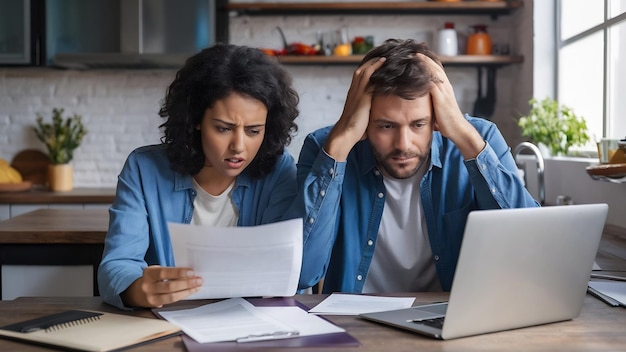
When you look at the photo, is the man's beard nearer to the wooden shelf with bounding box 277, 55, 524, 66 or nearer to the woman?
the woman

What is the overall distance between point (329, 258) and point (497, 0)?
284 cm

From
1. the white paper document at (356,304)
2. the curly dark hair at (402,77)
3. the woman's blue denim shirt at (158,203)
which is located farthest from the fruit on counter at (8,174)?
the white paper document at (356,304)

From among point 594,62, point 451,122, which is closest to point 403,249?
point 451,122

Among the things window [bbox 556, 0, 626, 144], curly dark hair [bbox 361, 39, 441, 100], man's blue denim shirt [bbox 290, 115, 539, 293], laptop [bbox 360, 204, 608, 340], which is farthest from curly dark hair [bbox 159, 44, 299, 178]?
window [bbox 556, 0, 626, 144]

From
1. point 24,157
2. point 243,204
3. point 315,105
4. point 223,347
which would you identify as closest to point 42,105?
point 24,157

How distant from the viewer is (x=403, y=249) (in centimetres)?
204

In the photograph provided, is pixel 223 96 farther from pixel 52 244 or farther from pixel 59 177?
pixel 59 177

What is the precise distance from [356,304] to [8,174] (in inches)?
134

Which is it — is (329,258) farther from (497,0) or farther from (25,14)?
(25,14)

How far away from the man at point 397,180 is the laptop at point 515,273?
1.45 feet

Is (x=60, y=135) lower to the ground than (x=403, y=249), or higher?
higher

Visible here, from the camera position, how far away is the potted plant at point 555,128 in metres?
3.41

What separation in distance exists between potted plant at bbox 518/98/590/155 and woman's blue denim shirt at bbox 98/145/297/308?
5.94ft

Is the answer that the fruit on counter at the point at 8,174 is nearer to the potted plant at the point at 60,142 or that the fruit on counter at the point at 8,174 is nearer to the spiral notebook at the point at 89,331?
the potted plant at the point at 60,142
